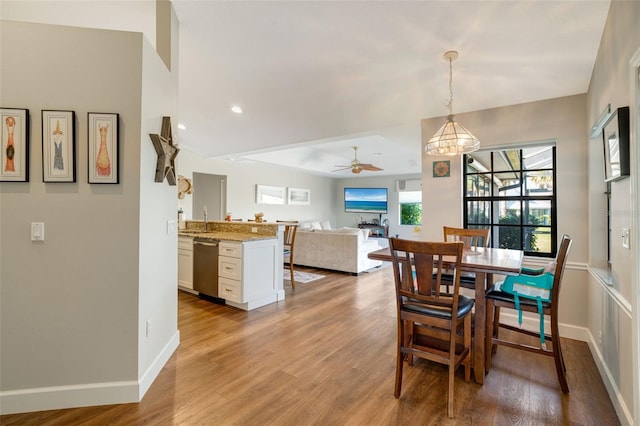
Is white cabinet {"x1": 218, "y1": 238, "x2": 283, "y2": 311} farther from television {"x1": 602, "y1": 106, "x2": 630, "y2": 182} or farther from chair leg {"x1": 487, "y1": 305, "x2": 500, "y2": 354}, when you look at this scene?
television {"x1": 602, "y1": 106, "x2": 630, "y2": 182}

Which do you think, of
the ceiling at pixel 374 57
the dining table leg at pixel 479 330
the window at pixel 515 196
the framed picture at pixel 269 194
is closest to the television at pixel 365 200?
the framed picture at pixel 269 194

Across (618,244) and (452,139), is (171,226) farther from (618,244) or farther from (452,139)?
(618,244)

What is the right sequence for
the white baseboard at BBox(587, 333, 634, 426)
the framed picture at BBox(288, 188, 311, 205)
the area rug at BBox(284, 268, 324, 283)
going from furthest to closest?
1. the framed picture at BBox(288, 188, 311, 205)
2. the area rug at BBox(284, 268, 324, 283)
3. the white baseboard at BBox(587, 333, 634, 426)

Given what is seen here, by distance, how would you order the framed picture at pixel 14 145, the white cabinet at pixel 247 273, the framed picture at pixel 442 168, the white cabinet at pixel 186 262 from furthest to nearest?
1. the white cabinet at pixel 186 262
2. the framed picture at pixel 442 168
3. the white cabinet at pixel 247 273
4. the framed picture at pixel 14 145

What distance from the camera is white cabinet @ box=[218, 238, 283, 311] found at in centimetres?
361

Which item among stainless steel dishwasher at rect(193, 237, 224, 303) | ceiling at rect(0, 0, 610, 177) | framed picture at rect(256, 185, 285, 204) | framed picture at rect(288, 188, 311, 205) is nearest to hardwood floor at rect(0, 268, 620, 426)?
stainless steel dishwasher at rect(193, 237, 224, 303)

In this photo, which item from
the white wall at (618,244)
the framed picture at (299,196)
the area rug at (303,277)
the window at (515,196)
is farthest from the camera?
the framed picture at (299,196)

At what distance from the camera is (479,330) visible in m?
2.21

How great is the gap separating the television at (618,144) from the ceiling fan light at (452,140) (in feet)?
2.75

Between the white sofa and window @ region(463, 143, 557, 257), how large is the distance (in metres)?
2.29

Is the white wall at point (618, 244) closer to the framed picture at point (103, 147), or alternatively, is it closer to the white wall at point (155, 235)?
the white wall at point (155, 235)

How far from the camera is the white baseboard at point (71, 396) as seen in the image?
1813 millimetres

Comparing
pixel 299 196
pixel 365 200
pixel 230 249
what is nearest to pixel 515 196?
pixel 230 249

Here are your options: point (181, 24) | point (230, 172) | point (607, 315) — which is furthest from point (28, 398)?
point (230, 172)
